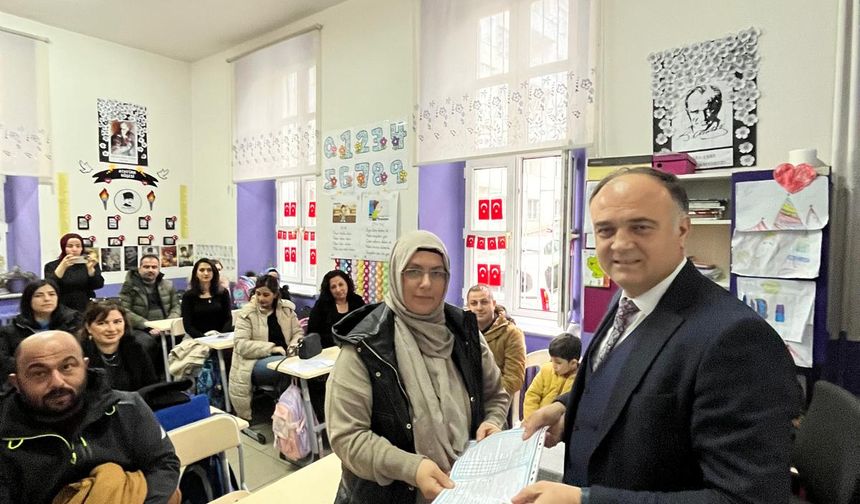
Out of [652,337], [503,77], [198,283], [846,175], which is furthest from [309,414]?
[846,175]

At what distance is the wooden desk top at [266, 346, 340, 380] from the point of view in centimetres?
312

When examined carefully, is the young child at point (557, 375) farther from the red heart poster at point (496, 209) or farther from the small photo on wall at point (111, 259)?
the small photo on wall at point (111, 259)

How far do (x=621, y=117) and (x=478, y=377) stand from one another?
7.64 feet

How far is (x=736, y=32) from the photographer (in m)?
2.67

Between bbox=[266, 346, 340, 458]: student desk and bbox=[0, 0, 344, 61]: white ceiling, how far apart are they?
11.3ft

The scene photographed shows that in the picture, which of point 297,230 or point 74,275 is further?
point 297,230

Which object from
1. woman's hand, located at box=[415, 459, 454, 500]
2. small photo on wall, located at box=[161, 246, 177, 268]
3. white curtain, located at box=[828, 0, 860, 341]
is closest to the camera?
woman's hand, located at box=[415, 459, 454, 500]

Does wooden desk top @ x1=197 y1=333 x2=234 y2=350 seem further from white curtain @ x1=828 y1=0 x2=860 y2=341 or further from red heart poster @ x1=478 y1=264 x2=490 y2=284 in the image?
white curtain @ x1=828 y1=0 x2=860 y2=341

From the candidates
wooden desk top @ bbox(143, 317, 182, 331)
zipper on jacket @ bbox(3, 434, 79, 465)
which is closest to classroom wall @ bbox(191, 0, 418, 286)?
wooden desk top @ bbox(143, 317, 182, 331)

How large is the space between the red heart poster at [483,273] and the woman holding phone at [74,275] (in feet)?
12.0

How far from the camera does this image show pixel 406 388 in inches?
49.7

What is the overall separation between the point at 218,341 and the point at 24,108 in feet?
11.3

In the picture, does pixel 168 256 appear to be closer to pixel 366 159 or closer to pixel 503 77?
pixel 366 159

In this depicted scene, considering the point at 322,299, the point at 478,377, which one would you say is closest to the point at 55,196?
the point at 322,299
